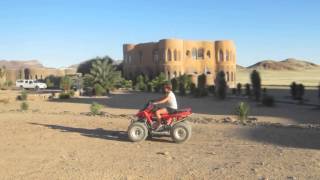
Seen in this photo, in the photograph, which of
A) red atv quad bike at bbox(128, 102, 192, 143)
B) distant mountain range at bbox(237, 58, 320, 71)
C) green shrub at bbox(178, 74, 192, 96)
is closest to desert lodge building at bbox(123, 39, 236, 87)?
green shrub at bbox(178, 74, 192, 96)

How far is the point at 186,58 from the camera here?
219ft

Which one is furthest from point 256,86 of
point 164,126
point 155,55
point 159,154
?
point 155,55

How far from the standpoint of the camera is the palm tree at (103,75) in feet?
164

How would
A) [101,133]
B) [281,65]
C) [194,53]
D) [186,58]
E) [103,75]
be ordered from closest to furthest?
[101,133]
[103,75]
[186,58]
[194,53]
[281,65]

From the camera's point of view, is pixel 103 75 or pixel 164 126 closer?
pixel 164 126

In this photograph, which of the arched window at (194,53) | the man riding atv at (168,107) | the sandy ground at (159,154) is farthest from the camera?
the arched window at (194,53)

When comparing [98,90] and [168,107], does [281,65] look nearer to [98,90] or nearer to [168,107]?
[98,90]

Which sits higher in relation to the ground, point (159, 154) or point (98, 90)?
point (98, 90)

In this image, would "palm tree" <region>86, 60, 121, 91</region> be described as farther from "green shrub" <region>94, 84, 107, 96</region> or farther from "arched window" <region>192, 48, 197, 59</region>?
"arched window" <region>192, 48, 197, 59</region>

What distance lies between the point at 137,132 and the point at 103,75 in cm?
4005

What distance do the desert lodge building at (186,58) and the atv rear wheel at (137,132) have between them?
175ft

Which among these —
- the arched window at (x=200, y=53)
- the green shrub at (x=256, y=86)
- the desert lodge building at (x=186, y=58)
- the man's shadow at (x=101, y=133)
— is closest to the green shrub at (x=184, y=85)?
the green shrub at (x=256, y=86)

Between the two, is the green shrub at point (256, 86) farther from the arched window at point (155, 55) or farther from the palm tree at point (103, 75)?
the arched window at point (155, 55)

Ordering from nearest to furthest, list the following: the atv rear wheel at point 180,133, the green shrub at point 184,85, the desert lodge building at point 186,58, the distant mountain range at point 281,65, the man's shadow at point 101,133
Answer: the atv rear wheel at point 180,133 < the man's shadow at point 101,133 < the green shrub at point 184,85 < the desert lodge building at point 186,58 < the distant mountain range at point 281,65
